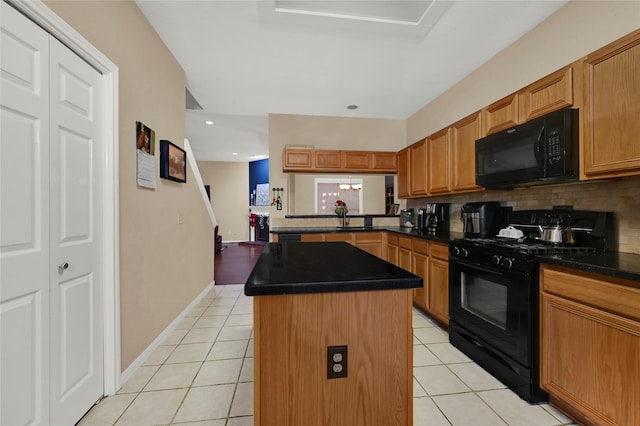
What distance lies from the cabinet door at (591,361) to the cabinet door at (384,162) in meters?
3.03

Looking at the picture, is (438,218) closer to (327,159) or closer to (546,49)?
(327,159)

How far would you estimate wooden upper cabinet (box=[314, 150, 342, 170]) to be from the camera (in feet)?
13.8

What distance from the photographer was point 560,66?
2107mm

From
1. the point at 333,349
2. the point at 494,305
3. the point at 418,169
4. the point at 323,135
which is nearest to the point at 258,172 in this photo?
the point at 323,135

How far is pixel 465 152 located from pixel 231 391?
9.50ft

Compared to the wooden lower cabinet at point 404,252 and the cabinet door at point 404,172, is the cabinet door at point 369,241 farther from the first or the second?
the cabinet door at point 404,172

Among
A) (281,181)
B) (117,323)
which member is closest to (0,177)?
(117,323)

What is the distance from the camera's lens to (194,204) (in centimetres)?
331

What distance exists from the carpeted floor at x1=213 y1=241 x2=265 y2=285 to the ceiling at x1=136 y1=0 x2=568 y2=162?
2.28m

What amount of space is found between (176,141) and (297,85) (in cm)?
156

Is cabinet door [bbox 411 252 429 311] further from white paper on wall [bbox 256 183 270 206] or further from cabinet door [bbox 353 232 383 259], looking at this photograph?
white paper on wall [bbox 256 183 270 206]

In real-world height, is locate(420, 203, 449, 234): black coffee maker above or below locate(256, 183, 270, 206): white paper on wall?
below

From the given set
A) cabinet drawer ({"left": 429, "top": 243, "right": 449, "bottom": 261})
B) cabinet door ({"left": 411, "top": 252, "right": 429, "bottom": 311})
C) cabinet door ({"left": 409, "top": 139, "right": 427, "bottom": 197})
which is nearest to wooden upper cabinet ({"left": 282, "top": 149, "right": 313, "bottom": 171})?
cabinet door ({"left": 409, "top": 139, "right": 427, "bottom": 197})

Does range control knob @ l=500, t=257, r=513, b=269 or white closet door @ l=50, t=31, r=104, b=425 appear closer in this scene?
white closet door @ l=50, t=31, r=104, b=425
